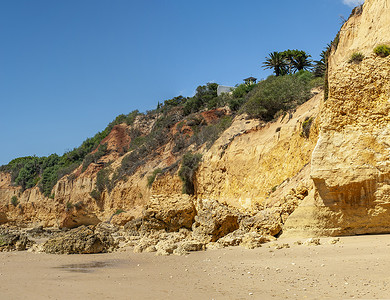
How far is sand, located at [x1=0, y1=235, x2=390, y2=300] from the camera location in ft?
18.2

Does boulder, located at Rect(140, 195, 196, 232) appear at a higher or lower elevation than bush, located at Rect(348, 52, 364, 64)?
lower

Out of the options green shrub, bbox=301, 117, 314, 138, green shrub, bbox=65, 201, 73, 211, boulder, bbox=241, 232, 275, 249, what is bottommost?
boulder, bbox=241, 232, 275, 249

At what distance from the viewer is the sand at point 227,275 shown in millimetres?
5535

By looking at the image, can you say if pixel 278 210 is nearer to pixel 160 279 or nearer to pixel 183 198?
pixel 183 198

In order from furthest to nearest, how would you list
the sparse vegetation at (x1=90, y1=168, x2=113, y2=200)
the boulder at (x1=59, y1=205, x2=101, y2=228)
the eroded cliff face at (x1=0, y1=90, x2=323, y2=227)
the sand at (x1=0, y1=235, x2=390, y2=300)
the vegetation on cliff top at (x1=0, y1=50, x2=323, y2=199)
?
the sparse vegetation at (x1=90, y1=168, x2=113, y2=200) → the boulder at (x1=59, y1=205, x2=101, y2=228) → the vegetation on cliff top at (x1=0, y1=50, x2=323, y2=199) → the eroded cliff face at (x1=0, y1=90, x2=323, y2=227) → the sand at (x1=0, y1=235, x2=390, y2=300)

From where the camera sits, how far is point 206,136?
29.1 metres

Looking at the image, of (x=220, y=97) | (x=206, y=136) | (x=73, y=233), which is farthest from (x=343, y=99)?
(x=220, y=97)

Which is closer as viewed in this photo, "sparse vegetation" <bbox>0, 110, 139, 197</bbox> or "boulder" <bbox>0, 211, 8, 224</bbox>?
"boulder" <bbox>0, 211, 8, 224</bbox>

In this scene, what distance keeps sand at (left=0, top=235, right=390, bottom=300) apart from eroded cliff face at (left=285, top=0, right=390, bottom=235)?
0.58 m

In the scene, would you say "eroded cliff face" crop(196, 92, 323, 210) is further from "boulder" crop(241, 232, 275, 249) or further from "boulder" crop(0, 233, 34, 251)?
"boulder" crop(0, 233, 34, 251)

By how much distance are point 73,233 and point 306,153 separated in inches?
332

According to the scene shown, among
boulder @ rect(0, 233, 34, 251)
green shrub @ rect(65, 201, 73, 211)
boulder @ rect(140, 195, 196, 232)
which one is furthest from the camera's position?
green shrub @ rect(65, 201, 73, 211)

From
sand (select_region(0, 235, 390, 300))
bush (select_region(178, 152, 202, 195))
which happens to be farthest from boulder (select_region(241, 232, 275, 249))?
bush (select_region(178, 152, 202, 195))

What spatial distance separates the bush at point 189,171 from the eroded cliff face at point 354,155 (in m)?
12.5
